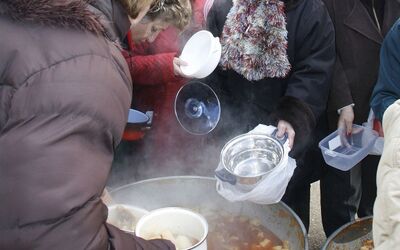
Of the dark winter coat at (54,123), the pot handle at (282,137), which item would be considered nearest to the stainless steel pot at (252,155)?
the pot handle at (282,137)

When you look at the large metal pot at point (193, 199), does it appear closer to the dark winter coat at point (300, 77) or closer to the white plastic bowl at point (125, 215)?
the white plastic bowl at point (125, 215)

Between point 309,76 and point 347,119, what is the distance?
1.15 ft

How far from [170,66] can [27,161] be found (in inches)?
63.4

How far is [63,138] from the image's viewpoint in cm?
111

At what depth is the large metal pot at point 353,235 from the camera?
2121 mm

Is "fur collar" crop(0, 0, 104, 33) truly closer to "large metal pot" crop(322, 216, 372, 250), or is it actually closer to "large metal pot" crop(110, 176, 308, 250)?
"large metal pot" crop(110, 176, 308, 250)

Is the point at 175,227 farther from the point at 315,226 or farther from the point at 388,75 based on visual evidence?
the point at 315,226

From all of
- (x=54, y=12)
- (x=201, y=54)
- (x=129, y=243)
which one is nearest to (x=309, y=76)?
(x=201, y=54)

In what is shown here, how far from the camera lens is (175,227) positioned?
197 cm

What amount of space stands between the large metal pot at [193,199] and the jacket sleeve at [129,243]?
73 cm

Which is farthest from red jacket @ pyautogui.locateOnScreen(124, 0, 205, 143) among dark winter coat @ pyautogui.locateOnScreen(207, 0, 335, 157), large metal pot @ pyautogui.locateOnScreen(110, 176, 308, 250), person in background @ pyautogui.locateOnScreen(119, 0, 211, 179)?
large metal pot @ pyautogui.locateOnScreen(110, 176, 308, 250)

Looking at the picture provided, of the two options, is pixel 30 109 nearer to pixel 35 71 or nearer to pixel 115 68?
pixel 35 71

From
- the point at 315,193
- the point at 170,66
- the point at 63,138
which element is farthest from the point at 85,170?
the point at 315,193

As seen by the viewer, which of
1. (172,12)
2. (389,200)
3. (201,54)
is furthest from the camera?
(201,54)
